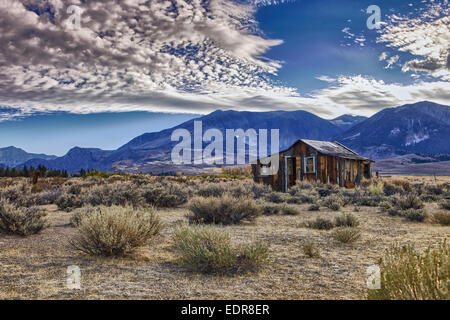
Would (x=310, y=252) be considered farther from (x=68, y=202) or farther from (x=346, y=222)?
(x=68, y=202)

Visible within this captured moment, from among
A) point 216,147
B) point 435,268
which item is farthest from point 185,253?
point 216,147

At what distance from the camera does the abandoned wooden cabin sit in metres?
22.7

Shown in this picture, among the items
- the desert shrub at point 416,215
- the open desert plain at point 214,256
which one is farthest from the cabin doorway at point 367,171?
the open desert plain at point 214,256

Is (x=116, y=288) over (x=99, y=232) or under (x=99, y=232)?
under

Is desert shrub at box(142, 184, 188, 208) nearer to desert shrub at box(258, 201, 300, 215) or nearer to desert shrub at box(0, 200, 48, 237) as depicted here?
desert shrub at box(258, 201, 300, 215)

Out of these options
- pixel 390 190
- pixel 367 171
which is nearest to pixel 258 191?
pixel 390 190

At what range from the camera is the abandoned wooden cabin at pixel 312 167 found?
74.4 ft

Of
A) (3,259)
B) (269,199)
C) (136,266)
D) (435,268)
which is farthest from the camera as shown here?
(269,199)

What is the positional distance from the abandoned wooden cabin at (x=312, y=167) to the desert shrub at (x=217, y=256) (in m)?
18.2

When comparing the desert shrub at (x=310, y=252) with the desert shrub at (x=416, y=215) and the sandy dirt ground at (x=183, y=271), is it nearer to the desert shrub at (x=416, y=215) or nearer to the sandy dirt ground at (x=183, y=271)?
the sandy dirt ground at (x=183, y=271)

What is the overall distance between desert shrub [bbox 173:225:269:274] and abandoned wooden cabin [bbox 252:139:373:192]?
59.8ft
